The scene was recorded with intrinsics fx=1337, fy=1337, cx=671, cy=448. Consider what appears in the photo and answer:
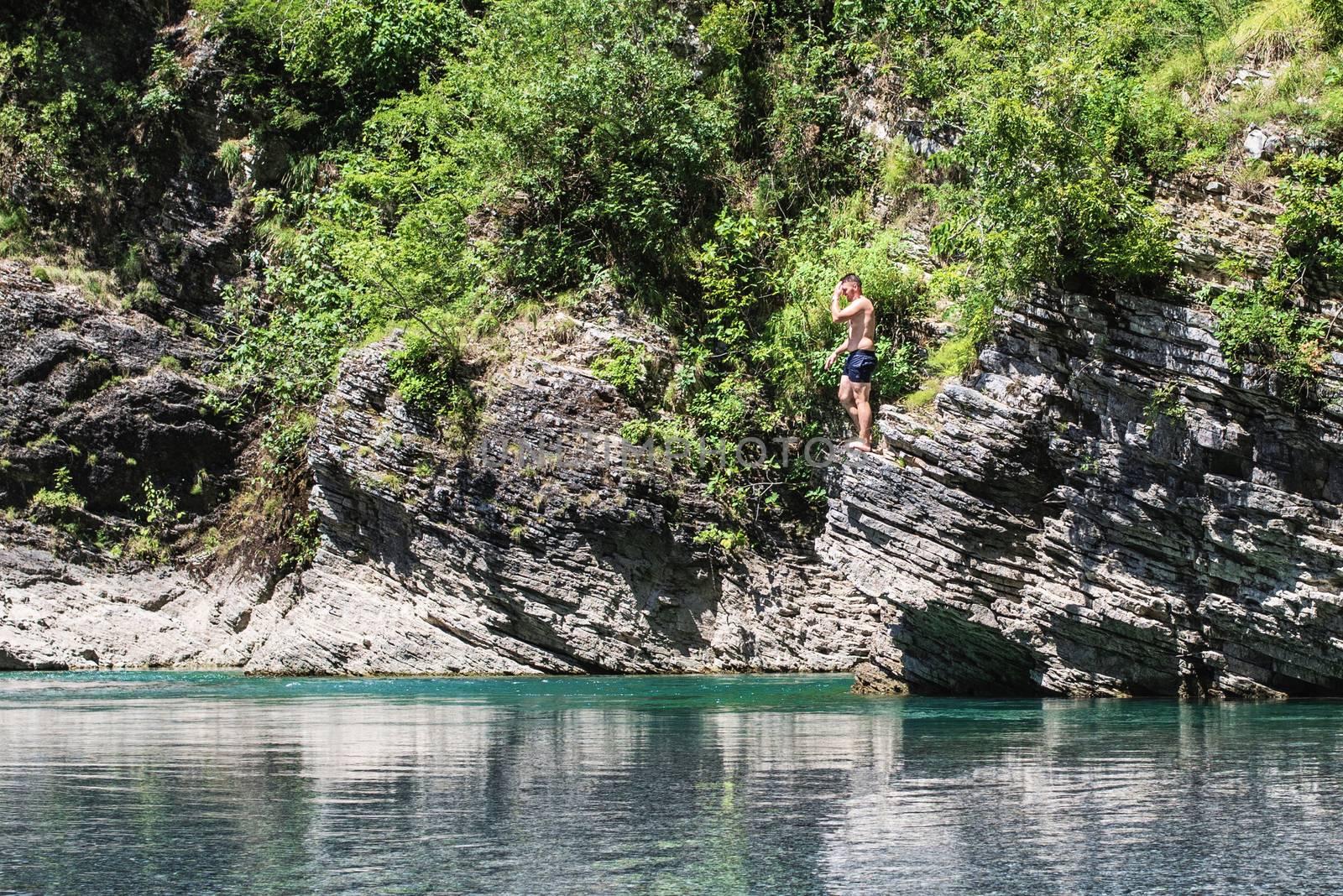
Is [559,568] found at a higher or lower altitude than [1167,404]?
lower

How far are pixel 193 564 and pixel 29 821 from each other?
16.6 m

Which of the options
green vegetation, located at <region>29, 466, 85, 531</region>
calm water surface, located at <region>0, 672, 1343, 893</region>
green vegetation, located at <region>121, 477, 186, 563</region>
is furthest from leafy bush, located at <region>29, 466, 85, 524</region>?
calm water surface, located at <region>0, 672, 1343, 893</region>

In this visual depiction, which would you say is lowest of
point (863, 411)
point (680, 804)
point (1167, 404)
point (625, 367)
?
point (680, 804)

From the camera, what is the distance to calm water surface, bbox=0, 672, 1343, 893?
4500mm

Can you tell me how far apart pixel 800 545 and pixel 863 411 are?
3.69m

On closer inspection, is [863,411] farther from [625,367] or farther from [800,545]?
[625,367]

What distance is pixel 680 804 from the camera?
5.90 metres

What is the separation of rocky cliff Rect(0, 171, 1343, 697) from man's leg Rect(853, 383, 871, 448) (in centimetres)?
29

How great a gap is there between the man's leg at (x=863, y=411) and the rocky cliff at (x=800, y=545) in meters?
0.29

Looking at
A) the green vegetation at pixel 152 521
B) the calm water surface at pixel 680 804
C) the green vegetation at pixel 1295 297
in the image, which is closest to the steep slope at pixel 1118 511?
the green vegetation at pixel 1295 297

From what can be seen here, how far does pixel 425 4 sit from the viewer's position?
2198 centimetres

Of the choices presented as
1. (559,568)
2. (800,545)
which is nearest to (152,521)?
(559,568)

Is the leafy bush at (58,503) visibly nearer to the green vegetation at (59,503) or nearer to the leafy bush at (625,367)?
the green vegetation at (59,503)

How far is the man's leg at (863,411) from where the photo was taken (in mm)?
13602
